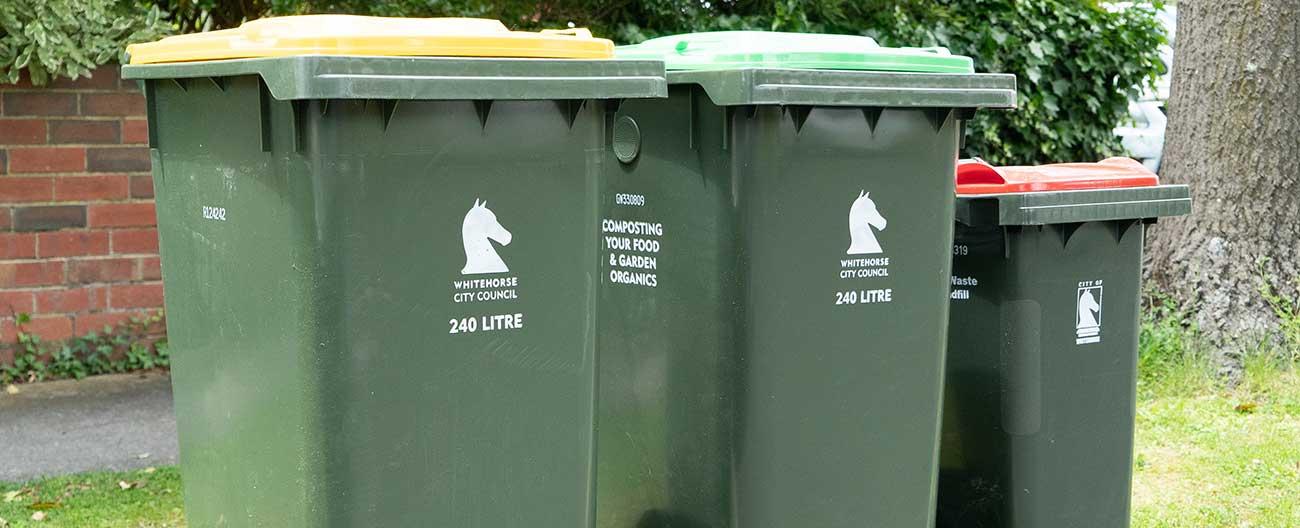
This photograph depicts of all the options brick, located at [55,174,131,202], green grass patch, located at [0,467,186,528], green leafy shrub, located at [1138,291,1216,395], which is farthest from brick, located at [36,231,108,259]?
green leafy shrub, located at [1138,291,1216,395]

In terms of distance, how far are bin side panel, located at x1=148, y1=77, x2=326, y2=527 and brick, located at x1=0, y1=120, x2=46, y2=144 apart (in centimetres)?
329

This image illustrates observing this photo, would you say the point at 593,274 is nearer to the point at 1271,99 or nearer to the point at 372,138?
the point at 372,138

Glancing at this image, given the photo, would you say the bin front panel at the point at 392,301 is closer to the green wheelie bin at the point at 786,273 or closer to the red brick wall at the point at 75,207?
the green wheelie bin at the point at 786,273

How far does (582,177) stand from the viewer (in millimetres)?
3363

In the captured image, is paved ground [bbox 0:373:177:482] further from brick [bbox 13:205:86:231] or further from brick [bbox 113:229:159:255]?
brick [bbox 13:205:86:231]

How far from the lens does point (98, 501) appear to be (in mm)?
4957

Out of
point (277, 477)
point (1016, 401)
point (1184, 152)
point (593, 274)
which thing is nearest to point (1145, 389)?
point (1184, 152)

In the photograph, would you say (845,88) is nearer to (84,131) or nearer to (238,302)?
(238,302)

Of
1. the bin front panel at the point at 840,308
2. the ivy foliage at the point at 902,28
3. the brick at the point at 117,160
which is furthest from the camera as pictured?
the brick at the point at 117,160

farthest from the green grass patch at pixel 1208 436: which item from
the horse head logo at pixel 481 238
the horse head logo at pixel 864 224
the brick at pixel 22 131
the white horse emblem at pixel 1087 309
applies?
the brick at pixel 22 131

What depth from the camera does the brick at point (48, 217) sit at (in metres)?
6.55

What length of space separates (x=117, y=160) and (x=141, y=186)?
0.16m

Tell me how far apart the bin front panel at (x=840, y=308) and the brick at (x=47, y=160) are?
13.9ft

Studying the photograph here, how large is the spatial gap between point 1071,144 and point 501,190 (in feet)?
18.1
